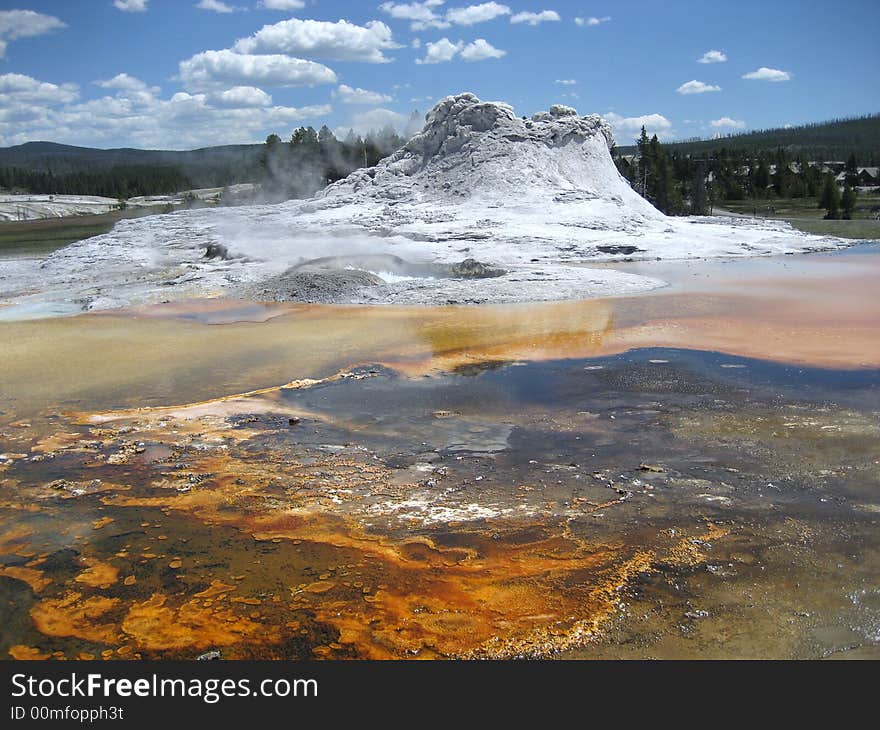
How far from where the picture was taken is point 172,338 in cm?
1138

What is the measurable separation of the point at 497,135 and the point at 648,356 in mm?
17619

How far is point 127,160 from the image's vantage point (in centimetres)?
12788

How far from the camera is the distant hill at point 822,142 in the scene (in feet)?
263

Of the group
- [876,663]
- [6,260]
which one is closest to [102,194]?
[6,260]

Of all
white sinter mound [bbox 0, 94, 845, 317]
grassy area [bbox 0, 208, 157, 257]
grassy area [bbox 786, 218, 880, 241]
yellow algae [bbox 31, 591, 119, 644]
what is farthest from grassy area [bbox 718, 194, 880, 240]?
grassy area [bbox 0, 208, 157, 257]

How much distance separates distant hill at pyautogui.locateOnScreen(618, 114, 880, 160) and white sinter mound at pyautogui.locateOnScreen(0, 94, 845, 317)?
53942 millimetres

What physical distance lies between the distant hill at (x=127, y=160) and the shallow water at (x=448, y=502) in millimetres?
66727

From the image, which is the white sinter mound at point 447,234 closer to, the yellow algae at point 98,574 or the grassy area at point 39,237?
the grassy area at point 39,237

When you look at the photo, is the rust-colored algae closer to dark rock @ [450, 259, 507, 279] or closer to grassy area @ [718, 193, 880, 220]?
dark rock @ [450, 259, 507, 279]

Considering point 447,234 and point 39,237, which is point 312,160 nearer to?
point 39,237

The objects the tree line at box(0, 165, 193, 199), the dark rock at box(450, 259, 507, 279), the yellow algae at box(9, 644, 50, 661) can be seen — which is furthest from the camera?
the tree line at box(0, 165, 193, 199)

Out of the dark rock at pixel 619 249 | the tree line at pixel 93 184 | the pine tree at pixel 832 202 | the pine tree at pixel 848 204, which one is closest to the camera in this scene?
the dark rock at pixel 619 249

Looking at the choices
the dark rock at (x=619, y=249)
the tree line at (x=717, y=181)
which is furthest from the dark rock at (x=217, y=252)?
the tree line at (x=717, y=181)

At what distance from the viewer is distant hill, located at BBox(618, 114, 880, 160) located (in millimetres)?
80125
